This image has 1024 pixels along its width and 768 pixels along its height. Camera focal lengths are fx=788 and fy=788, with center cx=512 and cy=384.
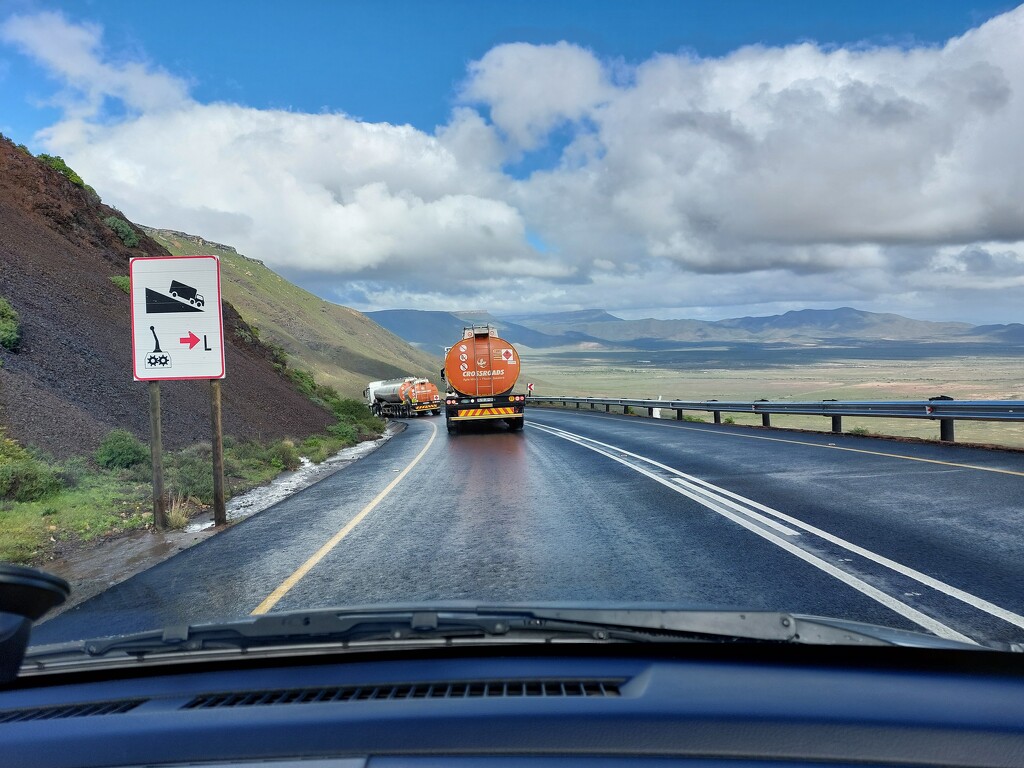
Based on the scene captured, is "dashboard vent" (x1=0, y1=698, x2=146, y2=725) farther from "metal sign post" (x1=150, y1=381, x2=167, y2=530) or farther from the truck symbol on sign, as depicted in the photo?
the truck symbol on sign

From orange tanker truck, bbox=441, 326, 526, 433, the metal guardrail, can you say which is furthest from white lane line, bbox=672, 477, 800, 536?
orange tanker truck, bbox=441, 326, 526, 433

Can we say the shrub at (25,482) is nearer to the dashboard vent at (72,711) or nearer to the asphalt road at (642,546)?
the asphalt road at (642,546)

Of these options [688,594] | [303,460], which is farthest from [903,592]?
[303,460]

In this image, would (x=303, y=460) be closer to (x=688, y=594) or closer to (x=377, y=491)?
(x=377, y=491)

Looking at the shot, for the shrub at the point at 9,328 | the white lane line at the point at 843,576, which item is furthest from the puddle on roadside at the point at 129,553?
the shrub at the point at 9,328

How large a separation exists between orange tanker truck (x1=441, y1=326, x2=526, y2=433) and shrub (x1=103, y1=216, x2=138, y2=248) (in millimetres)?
13848

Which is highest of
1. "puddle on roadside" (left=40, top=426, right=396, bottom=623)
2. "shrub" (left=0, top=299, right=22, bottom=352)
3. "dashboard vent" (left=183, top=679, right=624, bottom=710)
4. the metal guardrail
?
"shrub" (left=0, top=299, right=22, bottom=352)

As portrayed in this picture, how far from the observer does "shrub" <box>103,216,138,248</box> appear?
30141 millimetres

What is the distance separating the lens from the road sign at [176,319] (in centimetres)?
977

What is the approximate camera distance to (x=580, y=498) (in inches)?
419

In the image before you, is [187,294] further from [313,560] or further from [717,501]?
[717,501]

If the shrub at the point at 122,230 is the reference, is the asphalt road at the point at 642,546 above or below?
below

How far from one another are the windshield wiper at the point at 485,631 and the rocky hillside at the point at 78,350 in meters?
11.3

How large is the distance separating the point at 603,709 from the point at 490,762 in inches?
15.5
